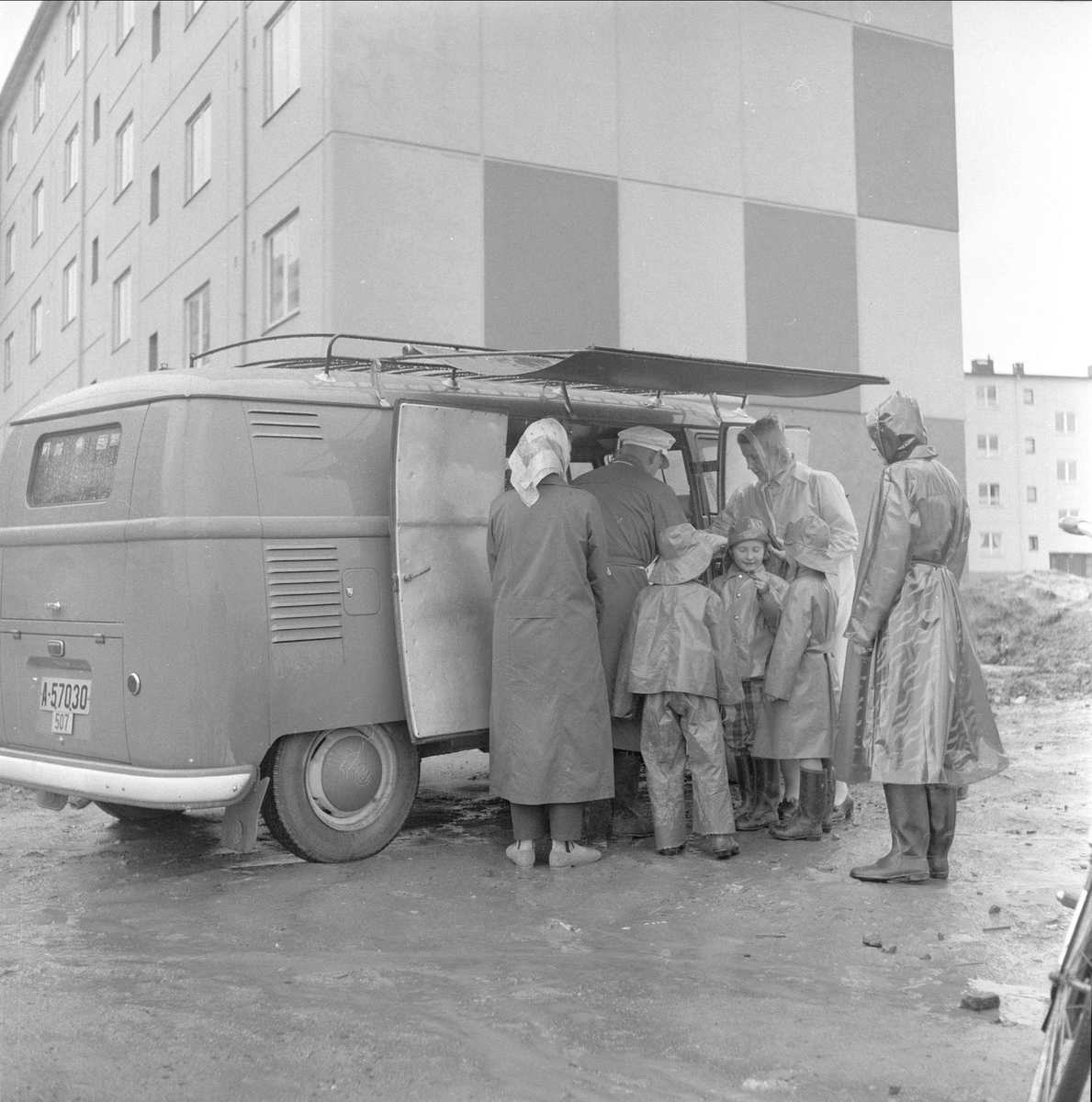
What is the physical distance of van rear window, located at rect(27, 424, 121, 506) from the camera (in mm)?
5531

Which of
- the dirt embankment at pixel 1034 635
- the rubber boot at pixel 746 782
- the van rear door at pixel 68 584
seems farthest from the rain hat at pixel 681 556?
the dirt embankment at pixel 1034 635

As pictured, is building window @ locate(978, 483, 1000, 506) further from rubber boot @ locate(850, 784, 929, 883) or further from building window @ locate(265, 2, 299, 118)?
rubber boot @ locate(850, 784, 929, 883)

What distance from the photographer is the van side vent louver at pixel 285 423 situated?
213 inches

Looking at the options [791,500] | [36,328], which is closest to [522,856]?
[791,500]

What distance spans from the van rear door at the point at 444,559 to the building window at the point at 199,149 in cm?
1326

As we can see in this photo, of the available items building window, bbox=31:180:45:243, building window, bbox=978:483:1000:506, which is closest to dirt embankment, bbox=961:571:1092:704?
building window, bbox=31:180:45:243

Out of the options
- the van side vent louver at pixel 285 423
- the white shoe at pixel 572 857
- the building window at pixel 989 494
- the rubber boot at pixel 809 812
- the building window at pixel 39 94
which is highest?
the building window at pixel 39 94

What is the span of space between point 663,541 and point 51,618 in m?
2.78

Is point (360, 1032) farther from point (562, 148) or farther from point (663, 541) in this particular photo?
point (562, 148)

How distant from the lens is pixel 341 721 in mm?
5566

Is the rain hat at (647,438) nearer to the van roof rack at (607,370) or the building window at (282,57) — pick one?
the van roof rack at (607,370)

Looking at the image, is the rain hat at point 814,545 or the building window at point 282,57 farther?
the building window at point 282,57

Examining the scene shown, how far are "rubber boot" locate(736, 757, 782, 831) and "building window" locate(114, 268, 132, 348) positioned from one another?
18077mm

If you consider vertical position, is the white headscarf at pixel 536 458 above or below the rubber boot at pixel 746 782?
above
